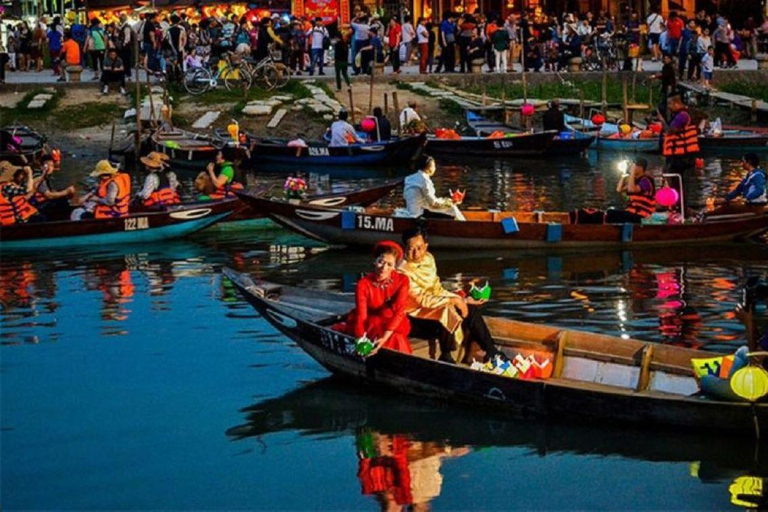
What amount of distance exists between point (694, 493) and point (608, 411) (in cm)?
119

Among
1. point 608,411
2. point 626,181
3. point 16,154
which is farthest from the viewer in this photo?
point 16,154

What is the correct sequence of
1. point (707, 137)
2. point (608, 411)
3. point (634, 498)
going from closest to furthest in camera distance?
1. point (634, 498)
2. point (608, 411)
3. point (707, 137)

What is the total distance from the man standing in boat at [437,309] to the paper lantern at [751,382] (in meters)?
2.59

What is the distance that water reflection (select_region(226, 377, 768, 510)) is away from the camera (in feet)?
39.6

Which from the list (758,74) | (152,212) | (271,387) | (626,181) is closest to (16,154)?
(152,212)

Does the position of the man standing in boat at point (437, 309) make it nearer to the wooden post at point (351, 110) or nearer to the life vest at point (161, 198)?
the life vest at point (161, 198)

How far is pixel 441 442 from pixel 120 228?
1090 centimetres

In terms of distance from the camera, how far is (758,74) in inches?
1686

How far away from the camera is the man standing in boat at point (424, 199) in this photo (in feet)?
69.2

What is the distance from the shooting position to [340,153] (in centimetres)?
3331

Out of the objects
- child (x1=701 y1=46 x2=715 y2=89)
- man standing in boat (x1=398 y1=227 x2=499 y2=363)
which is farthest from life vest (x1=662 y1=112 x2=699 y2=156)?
child (x1=701 y1=46 x2=715 y2=89)

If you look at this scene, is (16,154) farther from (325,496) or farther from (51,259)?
(325,496)

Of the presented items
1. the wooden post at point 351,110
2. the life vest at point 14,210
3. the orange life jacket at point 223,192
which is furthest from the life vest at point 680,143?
the wooden post at point 351,110

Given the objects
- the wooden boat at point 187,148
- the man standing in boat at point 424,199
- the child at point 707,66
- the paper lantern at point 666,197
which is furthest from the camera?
the child at point 707,66
